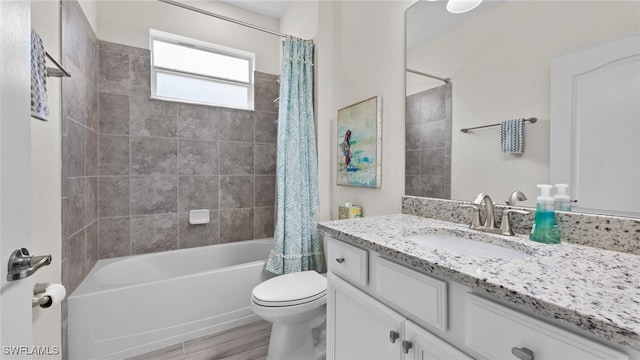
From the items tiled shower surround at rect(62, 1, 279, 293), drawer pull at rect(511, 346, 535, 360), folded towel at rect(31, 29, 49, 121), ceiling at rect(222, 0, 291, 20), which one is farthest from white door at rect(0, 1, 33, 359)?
ceiling at rect(222, 0, 291, 20)

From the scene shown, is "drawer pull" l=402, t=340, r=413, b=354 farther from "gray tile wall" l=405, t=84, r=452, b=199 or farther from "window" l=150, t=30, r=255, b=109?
"window" l=150, t=30, r=255, b=109

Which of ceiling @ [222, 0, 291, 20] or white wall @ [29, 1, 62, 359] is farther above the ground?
ceiling @ [222, 0, 291, 20]

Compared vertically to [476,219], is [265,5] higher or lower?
higher

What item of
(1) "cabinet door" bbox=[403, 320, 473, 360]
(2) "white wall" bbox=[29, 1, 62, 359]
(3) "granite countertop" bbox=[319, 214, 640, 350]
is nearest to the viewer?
(3) "granite countertop" bbox=[319, 214, 640, 350]

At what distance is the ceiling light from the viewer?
1214mm

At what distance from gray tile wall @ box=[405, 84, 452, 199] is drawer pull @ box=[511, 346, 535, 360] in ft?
2.81

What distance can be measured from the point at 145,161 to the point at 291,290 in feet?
5.99

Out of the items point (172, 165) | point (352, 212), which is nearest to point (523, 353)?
point (352, 212)

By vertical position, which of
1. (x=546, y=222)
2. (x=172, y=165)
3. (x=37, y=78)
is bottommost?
(x=546, y=222)

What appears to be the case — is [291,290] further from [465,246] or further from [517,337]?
[517,337]

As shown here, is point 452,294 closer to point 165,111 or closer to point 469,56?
point 469,56

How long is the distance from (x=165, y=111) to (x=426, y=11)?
2289mm

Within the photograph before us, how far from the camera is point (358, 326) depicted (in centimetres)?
99

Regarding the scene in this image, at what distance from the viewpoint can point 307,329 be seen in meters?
1.62
